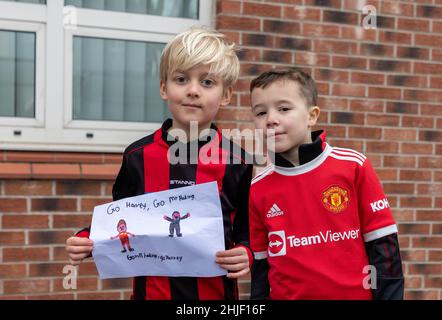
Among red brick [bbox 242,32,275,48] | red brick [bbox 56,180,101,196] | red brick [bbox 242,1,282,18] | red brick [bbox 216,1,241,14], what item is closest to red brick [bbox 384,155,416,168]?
red brick [bbox 242,32,275,48]

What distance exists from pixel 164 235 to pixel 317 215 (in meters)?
0.56

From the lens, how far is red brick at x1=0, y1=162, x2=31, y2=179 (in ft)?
9.59

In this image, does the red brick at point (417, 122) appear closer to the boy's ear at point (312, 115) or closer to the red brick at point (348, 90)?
the red brick at point (348, 90)

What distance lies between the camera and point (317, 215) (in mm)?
1905

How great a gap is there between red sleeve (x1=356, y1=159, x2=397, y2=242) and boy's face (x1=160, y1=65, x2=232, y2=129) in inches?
23.5

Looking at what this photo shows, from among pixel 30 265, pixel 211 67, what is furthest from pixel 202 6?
pixel 30 265

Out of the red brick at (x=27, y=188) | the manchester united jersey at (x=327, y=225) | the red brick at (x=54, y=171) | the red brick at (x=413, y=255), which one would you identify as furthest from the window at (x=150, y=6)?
the red brick at (x=413, y=255)

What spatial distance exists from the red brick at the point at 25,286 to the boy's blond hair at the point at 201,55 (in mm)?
1701

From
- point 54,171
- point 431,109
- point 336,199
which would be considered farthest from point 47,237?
Result: point 431,109

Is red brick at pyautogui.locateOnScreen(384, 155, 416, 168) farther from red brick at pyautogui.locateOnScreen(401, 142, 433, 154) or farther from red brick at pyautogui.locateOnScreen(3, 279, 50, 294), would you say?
red brick at pyautogui.locateOnScreen(3, 279, 50, 294)

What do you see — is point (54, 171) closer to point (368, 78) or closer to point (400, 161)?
point (368, 78)

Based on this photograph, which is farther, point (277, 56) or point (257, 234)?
point (277, 56)

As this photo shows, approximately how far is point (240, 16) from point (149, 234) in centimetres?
189

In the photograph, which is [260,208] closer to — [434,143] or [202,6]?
[202,6]
